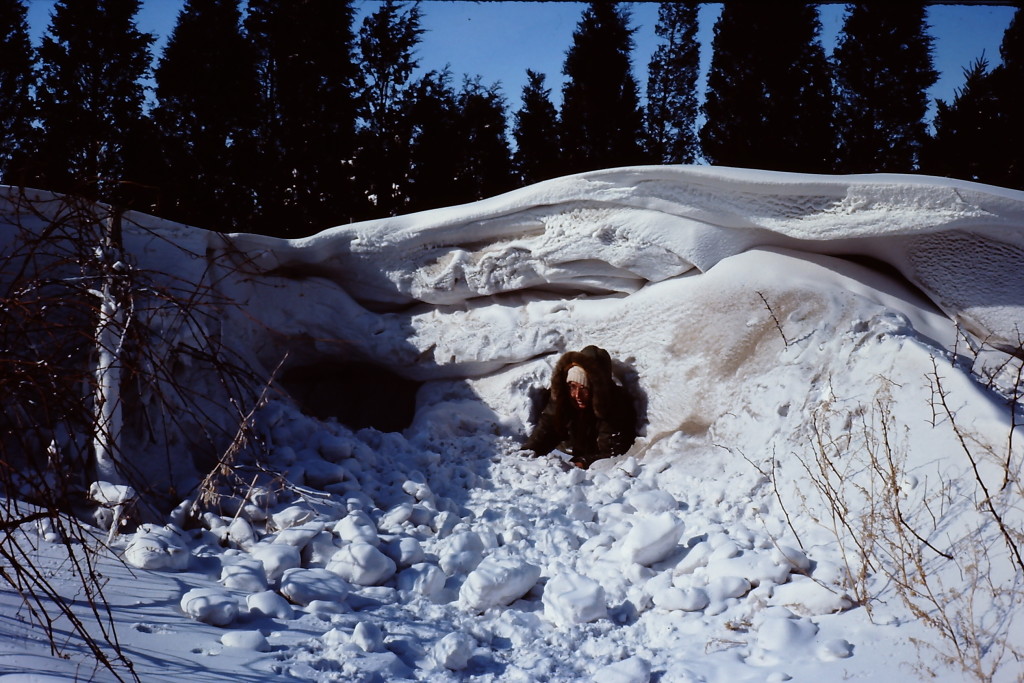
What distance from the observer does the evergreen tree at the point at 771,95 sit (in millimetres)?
8430

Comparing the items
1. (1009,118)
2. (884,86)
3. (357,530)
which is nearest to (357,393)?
(357,530)

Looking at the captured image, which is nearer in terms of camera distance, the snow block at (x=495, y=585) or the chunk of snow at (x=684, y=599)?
the chunk of snow at (x=684, y=599)

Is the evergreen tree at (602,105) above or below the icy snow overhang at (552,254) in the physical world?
above

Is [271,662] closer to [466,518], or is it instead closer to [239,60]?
[466,518]

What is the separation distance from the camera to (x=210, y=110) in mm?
8633

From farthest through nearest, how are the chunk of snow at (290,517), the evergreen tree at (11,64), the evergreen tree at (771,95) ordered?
the evergreen tree at (771,95) → the evergreen tree at (11,64) → the chunk of snow at (290,517)

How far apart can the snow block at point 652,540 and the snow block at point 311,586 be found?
91 centimetres

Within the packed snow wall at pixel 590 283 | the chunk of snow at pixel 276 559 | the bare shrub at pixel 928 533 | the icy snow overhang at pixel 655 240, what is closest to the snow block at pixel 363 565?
the chunk of snow at pixel 276 559

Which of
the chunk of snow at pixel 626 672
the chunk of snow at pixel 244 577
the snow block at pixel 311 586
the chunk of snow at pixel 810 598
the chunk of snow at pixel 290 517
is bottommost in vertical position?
the chunk of snow at pixel 626 672

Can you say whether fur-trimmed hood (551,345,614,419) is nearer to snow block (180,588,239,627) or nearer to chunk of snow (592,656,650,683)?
chunk of snow (592,656,650,683)

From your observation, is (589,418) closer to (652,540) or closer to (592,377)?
(592,377)

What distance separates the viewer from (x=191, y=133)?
8625mm

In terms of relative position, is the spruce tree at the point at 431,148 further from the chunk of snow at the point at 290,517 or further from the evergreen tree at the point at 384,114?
the chunk of snow at the point at 290,517

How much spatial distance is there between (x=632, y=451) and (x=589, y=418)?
0.29 meters
